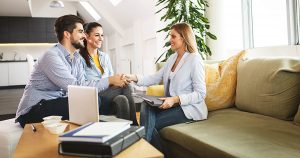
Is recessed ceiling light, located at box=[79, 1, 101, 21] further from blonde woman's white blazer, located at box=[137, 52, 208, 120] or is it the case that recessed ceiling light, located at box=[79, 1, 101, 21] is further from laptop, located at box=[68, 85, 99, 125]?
laptop, located at box=[68, 85, 99, 125]

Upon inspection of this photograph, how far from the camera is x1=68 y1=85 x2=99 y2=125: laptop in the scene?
1.46 m

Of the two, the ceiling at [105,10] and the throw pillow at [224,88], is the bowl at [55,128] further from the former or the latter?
the ceiling at [105,10]

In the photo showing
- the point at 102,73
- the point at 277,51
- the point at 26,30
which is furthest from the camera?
the point at 26,30

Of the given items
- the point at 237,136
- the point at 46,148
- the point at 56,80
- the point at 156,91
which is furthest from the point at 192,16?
the point at 46,148

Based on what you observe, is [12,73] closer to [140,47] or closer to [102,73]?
→ [140,47]

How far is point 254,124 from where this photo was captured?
169cm

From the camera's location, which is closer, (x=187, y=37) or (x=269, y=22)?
(x=187, y=37)

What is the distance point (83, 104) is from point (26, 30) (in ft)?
30.7

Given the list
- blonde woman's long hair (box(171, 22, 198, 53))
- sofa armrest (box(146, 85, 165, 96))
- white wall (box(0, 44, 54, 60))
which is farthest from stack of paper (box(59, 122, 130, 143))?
white wall (box(0, 44, 54, 60))

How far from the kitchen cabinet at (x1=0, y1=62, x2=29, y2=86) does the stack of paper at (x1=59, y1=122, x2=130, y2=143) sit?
9.22 metres

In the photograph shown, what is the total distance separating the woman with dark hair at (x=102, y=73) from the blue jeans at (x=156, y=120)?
18 cm

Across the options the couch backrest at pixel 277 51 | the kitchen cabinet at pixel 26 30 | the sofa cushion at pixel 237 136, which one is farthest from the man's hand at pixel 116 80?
the kitchen cabinet at pixel 26 30

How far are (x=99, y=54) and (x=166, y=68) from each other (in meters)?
0.77

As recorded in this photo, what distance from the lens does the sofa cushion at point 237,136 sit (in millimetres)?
1279
